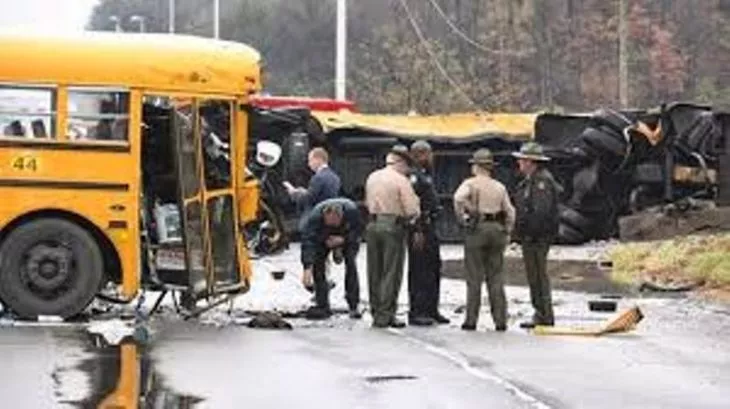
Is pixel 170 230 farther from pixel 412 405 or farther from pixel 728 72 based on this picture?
pixel 728 72

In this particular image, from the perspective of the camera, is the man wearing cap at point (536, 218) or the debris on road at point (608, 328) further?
the man wearing cap at point (536, 218)

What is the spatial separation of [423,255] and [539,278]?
1.26 metres

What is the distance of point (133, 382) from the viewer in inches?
446

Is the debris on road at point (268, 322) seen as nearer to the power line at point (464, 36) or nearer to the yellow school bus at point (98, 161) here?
the yellow school bus at point (98, 161)

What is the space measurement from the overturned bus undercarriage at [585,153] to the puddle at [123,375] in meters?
15.3

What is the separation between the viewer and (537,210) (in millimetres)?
15734

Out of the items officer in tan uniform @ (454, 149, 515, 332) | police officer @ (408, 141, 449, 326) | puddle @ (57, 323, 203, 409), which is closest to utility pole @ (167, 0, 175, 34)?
police officer @ (408, 141, 449, 326)

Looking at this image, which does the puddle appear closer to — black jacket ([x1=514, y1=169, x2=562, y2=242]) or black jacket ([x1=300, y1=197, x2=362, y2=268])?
black jacket ([x1=300, y1=197, x2=362, y2=268])

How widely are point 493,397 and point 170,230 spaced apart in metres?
5.63

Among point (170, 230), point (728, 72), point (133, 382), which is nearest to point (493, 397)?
point (133, 382)

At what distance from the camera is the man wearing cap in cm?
1573

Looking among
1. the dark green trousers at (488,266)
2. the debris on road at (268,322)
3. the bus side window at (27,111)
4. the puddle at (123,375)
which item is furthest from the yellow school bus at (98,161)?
the dark green trousers at (488,266)

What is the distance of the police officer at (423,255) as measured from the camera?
1603 cm

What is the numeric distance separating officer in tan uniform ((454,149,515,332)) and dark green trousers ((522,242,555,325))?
33 cm
